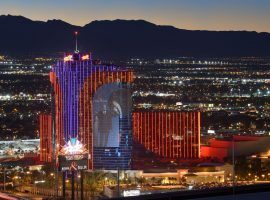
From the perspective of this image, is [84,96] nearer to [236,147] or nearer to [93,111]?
[93,111]

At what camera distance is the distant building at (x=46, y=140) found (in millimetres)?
68250

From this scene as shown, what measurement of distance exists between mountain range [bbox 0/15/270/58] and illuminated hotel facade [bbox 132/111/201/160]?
77667 millimetres

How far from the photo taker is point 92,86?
6750 centimetres

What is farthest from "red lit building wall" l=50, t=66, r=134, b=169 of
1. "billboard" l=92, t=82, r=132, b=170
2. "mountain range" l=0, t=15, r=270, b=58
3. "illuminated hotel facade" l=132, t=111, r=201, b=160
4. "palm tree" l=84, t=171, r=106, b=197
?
"mountain range" l=0, t=15, r=270, b=58

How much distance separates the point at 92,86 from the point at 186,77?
100619 millimetres

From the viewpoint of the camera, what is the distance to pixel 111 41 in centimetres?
17912

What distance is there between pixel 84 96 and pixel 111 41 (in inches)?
4418

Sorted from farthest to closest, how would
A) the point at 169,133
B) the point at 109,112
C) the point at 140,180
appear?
the point at 169,133 < the point at 109,112 < the point at 140,180

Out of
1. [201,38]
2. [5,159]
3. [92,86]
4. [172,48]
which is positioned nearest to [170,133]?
[92,86]

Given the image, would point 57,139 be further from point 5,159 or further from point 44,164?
point 5,159

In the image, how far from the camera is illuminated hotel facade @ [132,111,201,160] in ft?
235

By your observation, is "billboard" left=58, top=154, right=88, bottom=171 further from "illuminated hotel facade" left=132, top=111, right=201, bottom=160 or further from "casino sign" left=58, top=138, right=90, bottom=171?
"illuminated hotel facade" left=132, top=111, right=201, bottom=160

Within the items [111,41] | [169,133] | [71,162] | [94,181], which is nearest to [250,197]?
[71,162]

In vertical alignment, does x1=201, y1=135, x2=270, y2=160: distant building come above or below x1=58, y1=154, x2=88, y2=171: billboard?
below
